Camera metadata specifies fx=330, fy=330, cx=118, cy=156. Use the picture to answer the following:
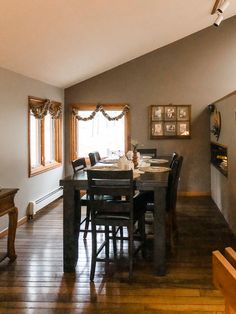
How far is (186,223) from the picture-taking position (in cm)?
481

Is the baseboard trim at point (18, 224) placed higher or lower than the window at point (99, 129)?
lower

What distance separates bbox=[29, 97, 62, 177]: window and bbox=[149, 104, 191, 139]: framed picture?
1.96 meters

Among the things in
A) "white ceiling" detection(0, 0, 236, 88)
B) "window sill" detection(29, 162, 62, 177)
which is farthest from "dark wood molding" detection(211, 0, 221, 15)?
"window sill" detection(29, 162, 62, 177)

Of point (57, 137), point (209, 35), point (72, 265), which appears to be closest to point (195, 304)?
point (72, 265)

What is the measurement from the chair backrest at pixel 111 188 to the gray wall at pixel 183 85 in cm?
404

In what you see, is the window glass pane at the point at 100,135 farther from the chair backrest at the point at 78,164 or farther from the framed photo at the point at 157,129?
the chair backrest at the point at 78,164

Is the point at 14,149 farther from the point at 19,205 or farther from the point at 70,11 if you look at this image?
the point at 70,11

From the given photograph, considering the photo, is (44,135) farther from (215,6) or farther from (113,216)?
(215,6)

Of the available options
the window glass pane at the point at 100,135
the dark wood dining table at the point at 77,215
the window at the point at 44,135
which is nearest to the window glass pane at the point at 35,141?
the window at the point at 44,135

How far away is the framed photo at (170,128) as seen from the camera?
6.86 metres

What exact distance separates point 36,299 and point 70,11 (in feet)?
9.34

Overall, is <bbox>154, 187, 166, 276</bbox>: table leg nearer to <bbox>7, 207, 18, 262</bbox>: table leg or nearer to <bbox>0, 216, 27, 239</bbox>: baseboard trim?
<bbox>7, 207, 18, 262</bbox>: table leg

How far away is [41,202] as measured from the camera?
5.59 meters

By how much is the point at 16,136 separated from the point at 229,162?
2.99 metres
